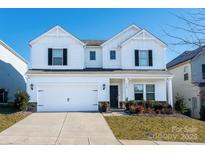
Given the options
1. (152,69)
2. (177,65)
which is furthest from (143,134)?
(177,65)

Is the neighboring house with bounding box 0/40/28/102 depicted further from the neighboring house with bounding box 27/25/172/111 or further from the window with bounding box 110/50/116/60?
the window with bounding box 110/50/116/60

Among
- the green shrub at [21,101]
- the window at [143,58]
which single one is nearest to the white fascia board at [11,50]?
the green shrub at [21,101]

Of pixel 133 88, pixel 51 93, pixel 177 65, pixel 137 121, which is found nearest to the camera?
pixel 137 121

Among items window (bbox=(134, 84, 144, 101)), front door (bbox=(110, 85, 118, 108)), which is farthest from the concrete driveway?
window (bbox=(134, 84, 144, 101))

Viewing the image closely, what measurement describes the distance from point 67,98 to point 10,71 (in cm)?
874

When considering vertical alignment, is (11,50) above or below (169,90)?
above

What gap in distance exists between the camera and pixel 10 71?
30906 millimetres

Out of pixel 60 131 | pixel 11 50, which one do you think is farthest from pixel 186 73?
pixel 60 131

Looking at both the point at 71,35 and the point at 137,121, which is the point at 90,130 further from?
the point at 71,35

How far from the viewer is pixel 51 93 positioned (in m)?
25.0

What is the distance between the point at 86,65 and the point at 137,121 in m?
9.54

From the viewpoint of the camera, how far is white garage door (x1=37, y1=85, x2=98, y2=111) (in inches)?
979

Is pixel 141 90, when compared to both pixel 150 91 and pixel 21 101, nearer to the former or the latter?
pixel 150 91

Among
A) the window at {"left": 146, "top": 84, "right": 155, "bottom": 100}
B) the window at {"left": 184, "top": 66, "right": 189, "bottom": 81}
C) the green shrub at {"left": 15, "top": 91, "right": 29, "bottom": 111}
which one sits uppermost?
the window at {"left": 184, "top": 66, "right": 189, "bottom": 81}
